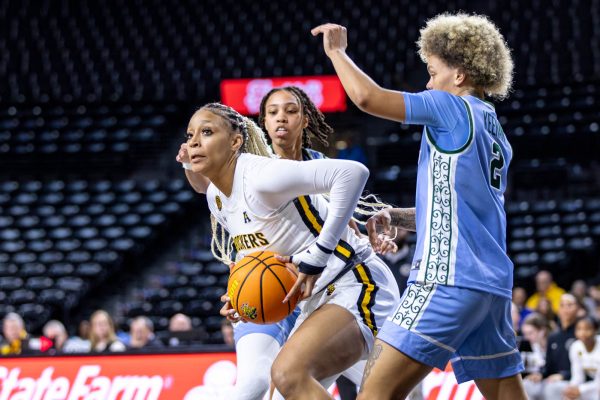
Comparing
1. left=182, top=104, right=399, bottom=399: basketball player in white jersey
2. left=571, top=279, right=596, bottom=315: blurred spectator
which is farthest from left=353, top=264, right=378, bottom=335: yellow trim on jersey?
left=571, top=279, right=596, bottom=315: blurred spectator

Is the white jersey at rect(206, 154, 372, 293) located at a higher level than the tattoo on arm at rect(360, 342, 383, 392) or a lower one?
higher

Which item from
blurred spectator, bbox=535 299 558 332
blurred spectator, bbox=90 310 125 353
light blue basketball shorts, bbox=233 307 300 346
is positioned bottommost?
blurred spectator, bbox=535 299 558 332

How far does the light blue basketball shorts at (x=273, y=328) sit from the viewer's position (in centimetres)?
417

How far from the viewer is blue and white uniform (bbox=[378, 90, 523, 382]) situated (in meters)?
3.12

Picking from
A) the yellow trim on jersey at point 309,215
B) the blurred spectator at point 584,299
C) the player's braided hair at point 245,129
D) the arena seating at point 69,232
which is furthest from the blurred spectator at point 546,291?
the yellow trim on jersey at point 309,215

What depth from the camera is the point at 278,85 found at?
15859mm

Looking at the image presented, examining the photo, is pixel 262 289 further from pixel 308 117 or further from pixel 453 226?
pixel 308 117

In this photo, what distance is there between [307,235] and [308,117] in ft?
2.85

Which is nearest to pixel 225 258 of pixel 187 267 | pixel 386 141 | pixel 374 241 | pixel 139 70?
pixel 374 241

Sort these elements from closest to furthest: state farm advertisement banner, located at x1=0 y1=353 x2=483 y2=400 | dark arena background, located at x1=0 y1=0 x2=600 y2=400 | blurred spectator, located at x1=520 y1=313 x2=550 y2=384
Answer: state farm advertisement banner, located at x1=0 y1=353 x2=483 y2=400 → blurred spectator, located at x1=520 y1=313 x2=550 y2=384 → dark arena background, located at x1=0 y1=0 x2=600 y2=400

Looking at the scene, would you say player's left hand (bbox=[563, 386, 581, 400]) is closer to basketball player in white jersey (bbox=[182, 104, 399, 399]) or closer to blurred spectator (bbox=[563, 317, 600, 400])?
blurred spectator (bbox=[563, 317, 600, 400])

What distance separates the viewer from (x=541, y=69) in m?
15.5

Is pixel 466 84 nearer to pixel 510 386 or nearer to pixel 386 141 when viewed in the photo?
pixel 510 386

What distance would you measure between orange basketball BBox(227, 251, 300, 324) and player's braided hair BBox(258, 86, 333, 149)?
1.12 metres
